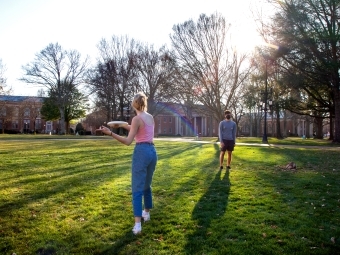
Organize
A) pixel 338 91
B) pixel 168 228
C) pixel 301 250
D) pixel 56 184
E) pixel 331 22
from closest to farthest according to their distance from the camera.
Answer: pixel 301 250 < pixel 168 228 < pixel 56 184 < pixel 331 22 < pixel 338 91

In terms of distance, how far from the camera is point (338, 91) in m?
23.7

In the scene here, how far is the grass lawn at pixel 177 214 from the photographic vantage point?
13.1 feet

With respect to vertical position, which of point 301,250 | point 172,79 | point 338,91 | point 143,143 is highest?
point 172,79

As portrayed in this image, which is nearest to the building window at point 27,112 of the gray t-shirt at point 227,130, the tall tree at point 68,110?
the tall tree at point 68,110

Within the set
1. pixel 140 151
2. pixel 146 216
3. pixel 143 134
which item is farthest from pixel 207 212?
pixel 143 134

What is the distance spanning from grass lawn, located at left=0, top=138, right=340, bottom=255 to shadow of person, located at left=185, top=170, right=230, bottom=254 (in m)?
0.01

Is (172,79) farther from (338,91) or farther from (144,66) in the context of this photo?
(338,91)

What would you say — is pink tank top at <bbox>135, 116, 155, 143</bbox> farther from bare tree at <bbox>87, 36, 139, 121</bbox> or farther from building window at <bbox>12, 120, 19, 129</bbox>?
building window at <bbox>12, 120, 19, 129</bbox>

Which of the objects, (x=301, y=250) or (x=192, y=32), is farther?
(x=192, y=32)

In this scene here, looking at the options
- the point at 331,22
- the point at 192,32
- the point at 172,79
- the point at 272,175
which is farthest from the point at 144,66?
the point at 272,175

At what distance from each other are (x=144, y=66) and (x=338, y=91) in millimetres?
24319

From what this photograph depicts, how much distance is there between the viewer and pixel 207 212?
207 inches

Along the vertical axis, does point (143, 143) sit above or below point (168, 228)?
above

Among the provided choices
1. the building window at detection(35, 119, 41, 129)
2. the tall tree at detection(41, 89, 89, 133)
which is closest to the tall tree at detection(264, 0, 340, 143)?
the tall tree at detection(41, 89, 89, 133)
